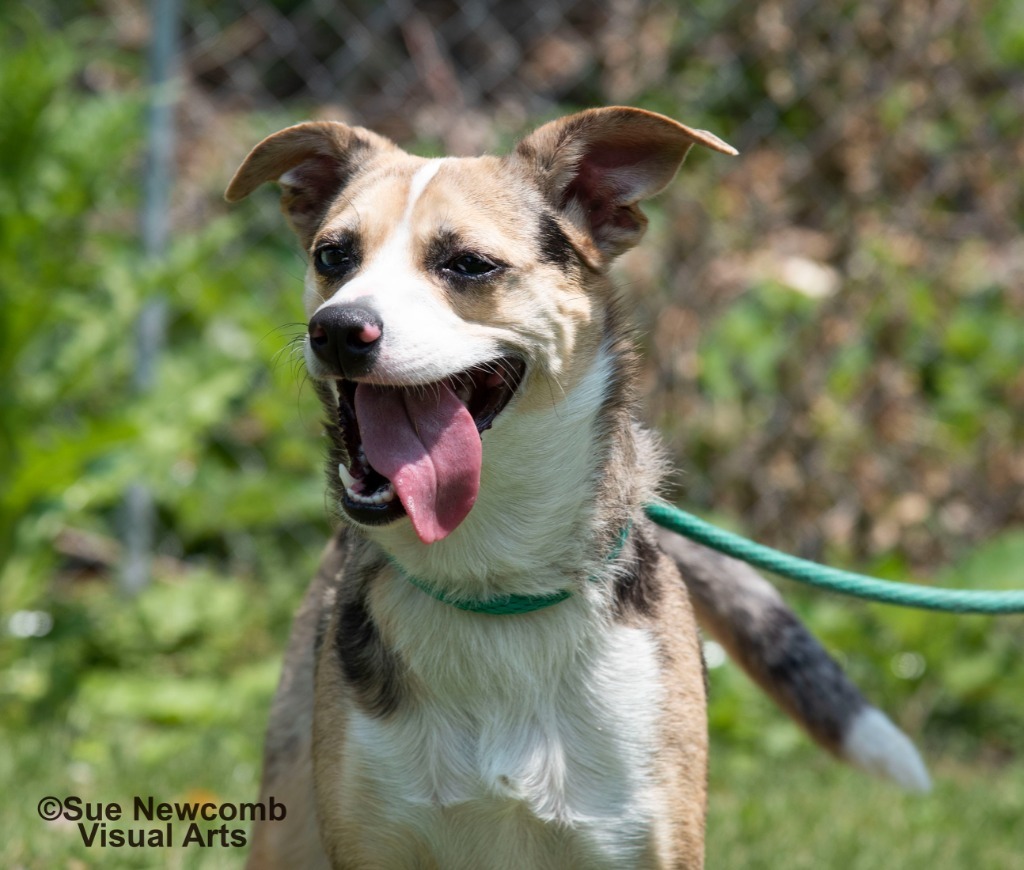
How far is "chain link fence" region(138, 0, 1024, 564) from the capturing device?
6.00m

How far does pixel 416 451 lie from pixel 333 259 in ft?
1.76

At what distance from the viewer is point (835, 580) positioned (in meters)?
3.23

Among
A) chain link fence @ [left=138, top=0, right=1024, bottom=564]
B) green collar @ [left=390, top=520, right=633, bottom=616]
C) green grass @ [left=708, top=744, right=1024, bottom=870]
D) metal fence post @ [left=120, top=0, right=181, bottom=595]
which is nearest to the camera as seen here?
green collar @ [left=390, top=520, right=633, bottom=616]

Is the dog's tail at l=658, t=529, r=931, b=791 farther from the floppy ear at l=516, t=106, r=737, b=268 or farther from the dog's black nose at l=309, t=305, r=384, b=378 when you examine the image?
the dog's black nose at l=309, t=305, r=384, b=378

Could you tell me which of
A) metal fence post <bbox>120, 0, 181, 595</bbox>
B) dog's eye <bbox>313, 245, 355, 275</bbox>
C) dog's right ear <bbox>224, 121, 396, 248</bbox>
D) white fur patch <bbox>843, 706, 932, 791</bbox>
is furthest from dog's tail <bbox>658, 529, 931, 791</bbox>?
metal fence post <bbox>120, 0, 181, 595</bbox>

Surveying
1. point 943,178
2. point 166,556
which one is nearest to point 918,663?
point 943,178

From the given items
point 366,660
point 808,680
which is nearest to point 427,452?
point 366,660

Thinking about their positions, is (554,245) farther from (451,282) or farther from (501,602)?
(501,602)

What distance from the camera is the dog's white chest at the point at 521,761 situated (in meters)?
2.73

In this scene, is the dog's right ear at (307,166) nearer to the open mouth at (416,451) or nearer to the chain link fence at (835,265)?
the open mouth at (416,451)

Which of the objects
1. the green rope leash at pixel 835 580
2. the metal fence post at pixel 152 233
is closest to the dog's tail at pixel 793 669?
the green rope leash at pixel 835 580

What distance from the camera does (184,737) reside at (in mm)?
5000

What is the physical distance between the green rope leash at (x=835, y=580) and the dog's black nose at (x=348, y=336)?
954 millimetres

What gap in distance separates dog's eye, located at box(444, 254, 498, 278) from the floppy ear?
11.8 inches
